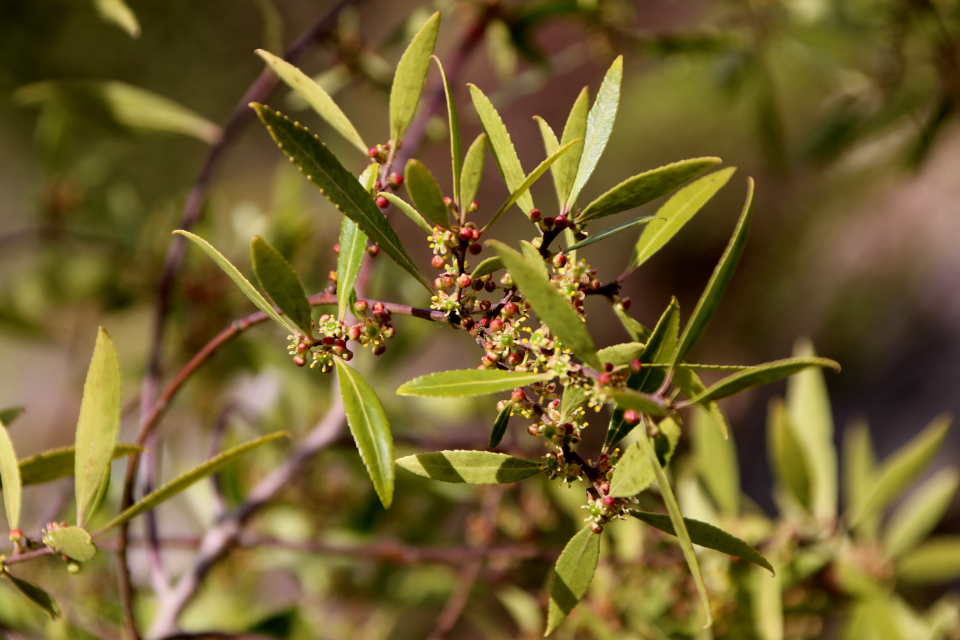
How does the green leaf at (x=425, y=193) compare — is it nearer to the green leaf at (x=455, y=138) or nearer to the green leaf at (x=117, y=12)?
the green leaf at (x=455, y=138)

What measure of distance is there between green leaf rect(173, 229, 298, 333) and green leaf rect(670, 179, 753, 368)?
151 mm

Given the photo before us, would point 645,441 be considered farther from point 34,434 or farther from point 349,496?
point 34,434

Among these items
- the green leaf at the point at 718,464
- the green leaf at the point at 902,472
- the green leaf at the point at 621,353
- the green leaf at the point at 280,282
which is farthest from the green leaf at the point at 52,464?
the green leaf at the point at 902,472

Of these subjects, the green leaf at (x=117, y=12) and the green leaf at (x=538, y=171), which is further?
the green leaf at (x=117, y=12)

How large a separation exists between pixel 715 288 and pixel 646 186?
0.15 feet

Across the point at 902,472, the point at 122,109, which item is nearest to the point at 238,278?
the point at 122,109

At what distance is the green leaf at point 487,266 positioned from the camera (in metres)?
0.25

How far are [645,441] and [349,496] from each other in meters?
0.60

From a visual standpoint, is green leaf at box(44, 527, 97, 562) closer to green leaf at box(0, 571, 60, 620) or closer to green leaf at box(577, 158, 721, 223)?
green leaf at box(0, 571, 60, 620)

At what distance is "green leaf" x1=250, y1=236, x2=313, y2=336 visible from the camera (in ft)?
0.80

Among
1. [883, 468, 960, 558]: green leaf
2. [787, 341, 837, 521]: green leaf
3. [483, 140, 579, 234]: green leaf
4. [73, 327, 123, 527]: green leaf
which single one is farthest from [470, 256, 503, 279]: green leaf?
[883, 468, 960, 558]: green leaf

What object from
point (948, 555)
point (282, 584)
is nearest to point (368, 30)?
point (282, 584)

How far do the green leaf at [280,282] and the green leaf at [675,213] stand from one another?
132mm

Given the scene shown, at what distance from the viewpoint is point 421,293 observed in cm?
81
